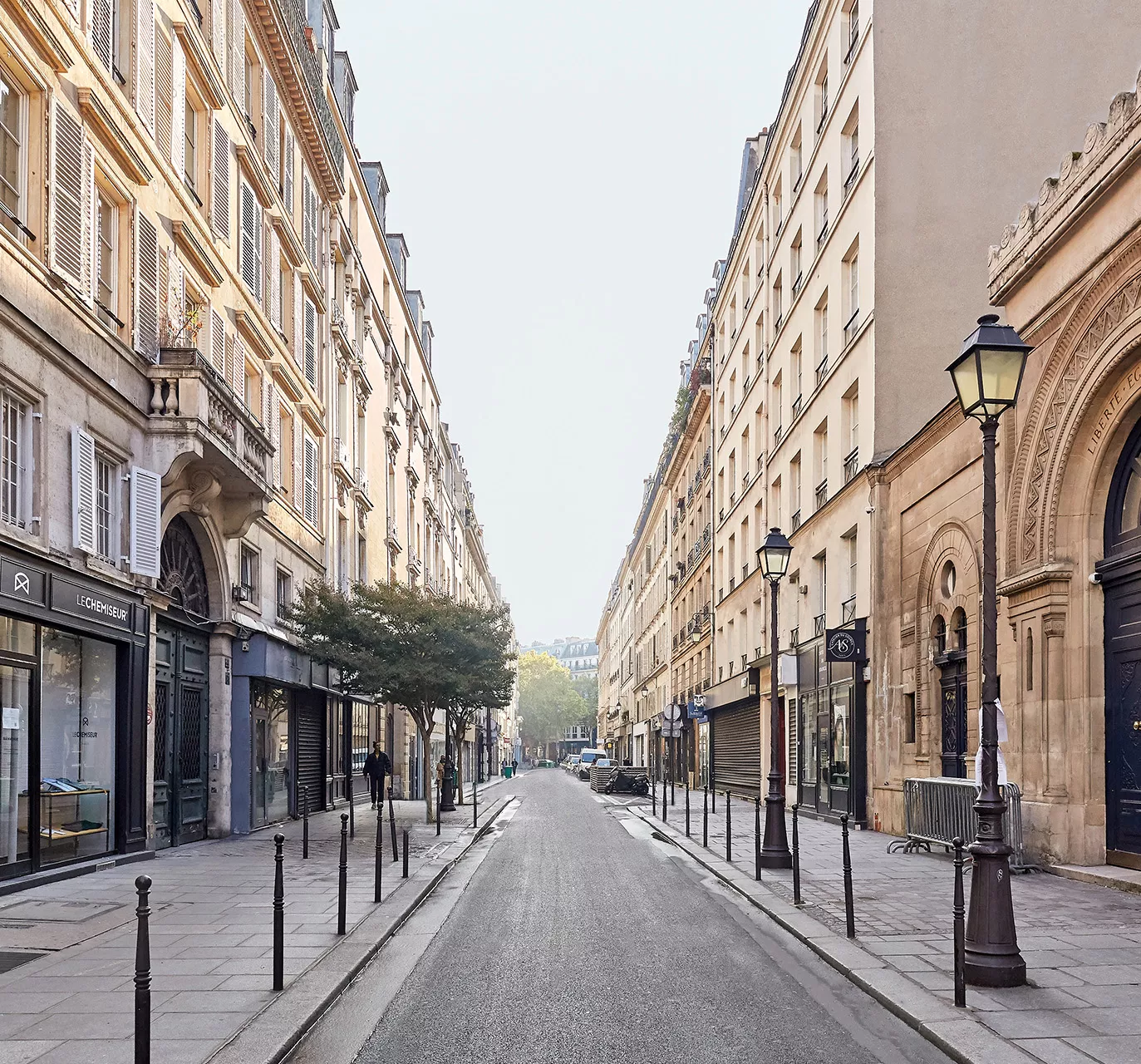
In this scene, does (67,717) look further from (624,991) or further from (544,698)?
(544,698)

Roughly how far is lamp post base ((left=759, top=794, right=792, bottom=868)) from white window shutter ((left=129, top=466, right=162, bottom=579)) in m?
9.00

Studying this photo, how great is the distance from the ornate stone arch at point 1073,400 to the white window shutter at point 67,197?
12.3 metres

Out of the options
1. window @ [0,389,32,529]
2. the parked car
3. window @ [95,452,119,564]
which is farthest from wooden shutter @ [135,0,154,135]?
the parked car

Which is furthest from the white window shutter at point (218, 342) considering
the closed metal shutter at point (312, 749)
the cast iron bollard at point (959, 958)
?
the cast iron bollard at point (959, 958)

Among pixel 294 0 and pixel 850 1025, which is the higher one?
pixel 294 0

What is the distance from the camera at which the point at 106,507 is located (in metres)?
16.5

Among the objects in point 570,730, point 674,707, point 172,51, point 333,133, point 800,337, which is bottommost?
point 570,730

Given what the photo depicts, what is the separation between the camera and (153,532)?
17.0 meters

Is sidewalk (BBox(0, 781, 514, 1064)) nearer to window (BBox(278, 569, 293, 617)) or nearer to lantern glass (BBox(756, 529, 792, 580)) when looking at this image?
lantern glass (BBox(756, 529, 792, 580))

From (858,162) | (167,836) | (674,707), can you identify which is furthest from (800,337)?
(167,836)

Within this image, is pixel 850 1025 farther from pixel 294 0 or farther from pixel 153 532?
pixel 294 0

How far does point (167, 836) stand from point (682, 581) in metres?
39.5

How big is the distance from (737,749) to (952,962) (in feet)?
102

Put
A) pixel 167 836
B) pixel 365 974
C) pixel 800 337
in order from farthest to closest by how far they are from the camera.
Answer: pixel 800 337 < pixel 167 836 < pixel 365 974
